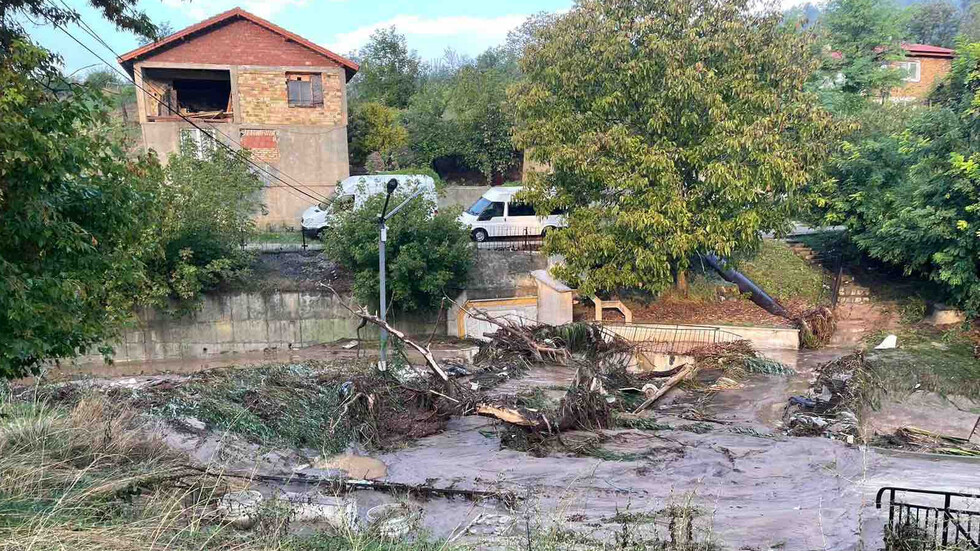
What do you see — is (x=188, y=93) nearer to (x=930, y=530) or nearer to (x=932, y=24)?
(x=930, y=530)

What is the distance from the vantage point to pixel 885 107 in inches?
856

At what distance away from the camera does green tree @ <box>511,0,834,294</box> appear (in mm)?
14484

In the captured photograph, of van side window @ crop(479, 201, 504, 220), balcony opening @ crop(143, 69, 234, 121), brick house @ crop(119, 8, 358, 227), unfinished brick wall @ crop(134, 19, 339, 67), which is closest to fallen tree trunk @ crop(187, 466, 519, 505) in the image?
van side window @ crop(479, 201, 504, 220)

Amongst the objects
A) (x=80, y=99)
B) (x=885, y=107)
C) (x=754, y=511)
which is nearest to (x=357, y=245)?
(x=80, y=99)

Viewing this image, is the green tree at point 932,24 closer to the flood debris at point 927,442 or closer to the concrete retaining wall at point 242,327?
the concrete retaining wall at point 242,327

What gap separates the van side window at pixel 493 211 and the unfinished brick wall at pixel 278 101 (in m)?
8.74

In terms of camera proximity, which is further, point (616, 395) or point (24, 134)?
point (616, 395)

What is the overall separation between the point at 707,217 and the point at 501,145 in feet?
64.3

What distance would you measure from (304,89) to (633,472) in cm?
2346

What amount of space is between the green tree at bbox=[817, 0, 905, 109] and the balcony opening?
78.7ft

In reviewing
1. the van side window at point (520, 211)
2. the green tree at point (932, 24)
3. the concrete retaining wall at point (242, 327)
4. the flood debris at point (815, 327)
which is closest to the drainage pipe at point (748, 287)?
the flood debris at point (815, 327)

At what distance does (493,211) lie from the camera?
23.1m

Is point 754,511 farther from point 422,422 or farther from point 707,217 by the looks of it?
point 707,217

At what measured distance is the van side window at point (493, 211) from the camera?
75.7 ft
